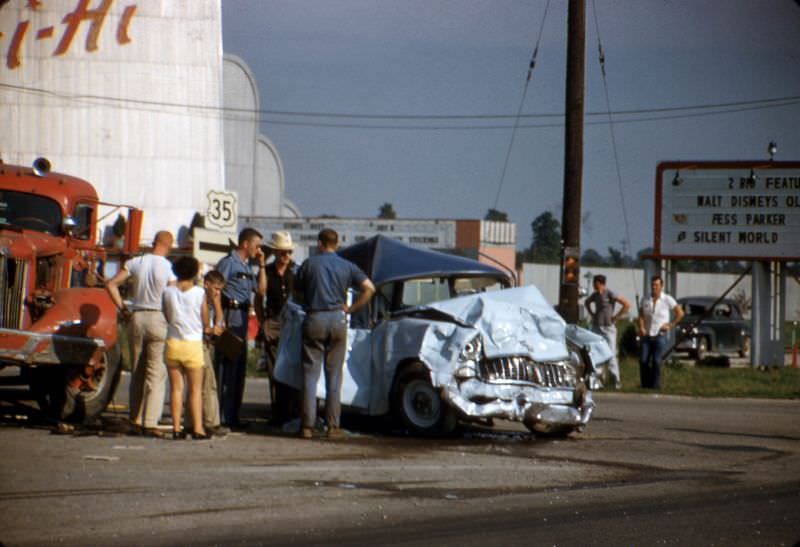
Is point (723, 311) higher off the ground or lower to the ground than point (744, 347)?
higher

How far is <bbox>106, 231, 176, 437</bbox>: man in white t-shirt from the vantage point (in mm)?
10664

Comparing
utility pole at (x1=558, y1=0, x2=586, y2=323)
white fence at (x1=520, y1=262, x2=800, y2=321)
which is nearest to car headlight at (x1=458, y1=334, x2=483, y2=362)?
utility pole at (x1=558, y1=0, x2=586, y2=323)

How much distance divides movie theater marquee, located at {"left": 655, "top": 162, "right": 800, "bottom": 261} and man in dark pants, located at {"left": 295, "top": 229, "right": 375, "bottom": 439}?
1591cm

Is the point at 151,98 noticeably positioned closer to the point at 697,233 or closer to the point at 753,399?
the point at 697,233

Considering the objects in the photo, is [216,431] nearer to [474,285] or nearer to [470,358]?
[470,358]

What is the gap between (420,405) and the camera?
1126 cm

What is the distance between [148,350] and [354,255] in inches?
101

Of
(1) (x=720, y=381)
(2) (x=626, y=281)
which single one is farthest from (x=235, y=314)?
(2) (x=626, y=281)

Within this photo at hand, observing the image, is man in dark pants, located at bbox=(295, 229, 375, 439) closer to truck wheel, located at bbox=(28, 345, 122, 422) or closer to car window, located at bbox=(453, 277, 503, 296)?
car window, located at bbox=(453, 277, 503, 296)

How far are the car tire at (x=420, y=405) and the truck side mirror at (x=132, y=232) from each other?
3.74m

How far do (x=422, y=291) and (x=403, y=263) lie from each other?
41 cm

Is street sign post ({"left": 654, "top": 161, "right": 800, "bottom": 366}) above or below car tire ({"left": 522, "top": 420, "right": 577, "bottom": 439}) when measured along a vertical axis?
above

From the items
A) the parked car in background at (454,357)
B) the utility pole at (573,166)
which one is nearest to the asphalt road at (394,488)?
the parked car in background at (454,357)

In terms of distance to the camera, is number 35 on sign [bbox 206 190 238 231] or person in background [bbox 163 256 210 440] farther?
number 35 on sign [bbox 206 190 238 231]
